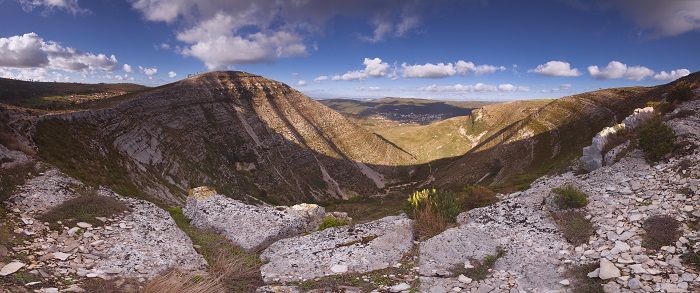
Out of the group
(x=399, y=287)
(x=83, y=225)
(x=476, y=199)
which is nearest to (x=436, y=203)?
(x=476, y=199)

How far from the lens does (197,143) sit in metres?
110

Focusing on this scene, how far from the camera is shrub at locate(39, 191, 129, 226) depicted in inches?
555

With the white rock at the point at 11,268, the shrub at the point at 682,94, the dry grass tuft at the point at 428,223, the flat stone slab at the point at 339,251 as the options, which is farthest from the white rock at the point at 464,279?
the shrub at the point at 682,94

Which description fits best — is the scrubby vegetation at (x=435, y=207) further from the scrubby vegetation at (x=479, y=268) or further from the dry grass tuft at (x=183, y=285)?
the dry grass tuft at (x=183, y=285)

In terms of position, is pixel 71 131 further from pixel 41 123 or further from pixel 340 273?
pixel 340 273

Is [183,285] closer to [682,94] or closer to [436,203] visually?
[436,203]

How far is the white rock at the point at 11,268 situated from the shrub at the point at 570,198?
57.0 feet

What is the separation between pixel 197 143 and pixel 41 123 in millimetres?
50597

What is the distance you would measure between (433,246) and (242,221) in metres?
9.08

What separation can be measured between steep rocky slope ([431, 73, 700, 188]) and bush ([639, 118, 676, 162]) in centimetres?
8631

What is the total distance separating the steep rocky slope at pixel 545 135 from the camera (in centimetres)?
10750

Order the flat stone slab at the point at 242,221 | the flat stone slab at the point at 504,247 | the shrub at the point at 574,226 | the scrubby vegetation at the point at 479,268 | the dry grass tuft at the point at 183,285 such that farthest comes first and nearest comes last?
the flat stone slab at the point at 242,221, the shrub at the point at 574,226, the scrubby vegetation at the point at 479,268, the flat stone slab at the point at 504,247, the dry grass tuft at the point at 183,285

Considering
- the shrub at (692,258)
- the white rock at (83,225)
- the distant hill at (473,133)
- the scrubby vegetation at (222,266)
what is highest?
the white rock at (83,225)

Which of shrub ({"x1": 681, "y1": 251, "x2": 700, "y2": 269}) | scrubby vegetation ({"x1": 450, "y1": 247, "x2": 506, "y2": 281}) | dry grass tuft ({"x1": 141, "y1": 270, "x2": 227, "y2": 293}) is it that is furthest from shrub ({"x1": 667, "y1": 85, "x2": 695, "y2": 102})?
dry grass tuft ({"x1": 141, "y1": 270, "x2": 227, "y2": 293})
